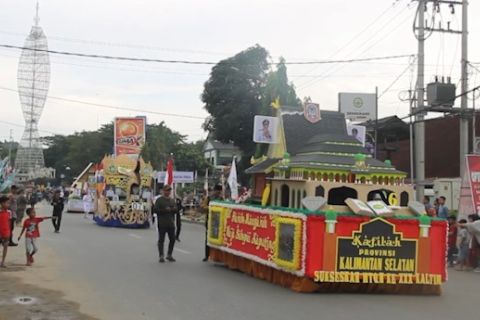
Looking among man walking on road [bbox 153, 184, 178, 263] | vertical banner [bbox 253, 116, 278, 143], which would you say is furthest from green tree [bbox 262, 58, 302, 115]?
man walking on road [bbox 153, 184, 178, 263]

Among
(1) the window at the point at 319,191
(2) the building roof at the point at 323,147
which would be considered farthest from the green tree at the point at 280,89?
(1) the window at the point at 319,191

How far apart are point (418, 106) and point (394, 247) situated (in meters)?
14.9

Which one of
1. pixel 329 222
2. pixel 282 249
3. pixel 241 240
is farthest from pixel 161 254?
pixel 329 222

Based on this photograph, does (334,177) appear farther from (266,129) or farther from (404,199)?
(266,129)

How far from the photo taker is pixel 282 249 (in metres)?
11.4

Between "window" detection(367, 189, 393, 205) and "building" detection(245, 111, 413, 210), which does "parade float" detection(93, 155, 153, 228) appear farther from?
"window" detection(367, 189, 393, 205)

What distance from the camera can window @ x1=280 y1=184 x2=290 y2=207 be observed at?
42.6ft

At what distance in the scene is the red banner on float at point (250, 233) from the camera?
477 inches

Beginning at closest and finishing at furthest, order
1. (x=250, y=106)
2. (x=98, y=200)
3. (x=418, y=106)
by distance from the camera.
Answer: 1. (x=418, y=106)
2. (x=98, y=200)
3. (x=250, y=106)

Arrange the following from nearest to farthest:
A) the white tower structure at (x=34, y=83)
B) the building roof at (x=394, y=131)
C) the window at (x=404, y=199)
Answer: the window at (x=404, y=199) → the building roof at (x=394, y=131) → the white tower structure at (x=34, y=83)

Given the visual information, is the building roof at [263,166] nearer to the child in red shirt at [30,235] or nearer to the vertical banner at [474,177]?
the child in red shirt at [30,235]

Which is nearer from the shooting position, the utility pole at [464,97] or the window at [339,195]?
the window at [339,195]

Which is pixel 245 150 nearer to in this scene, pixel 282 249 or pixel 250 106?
pixel 250 106

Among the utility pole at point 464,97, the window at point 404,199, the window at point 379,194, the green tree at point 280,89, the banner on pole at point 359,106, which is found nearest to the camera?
the window at point 379,194
